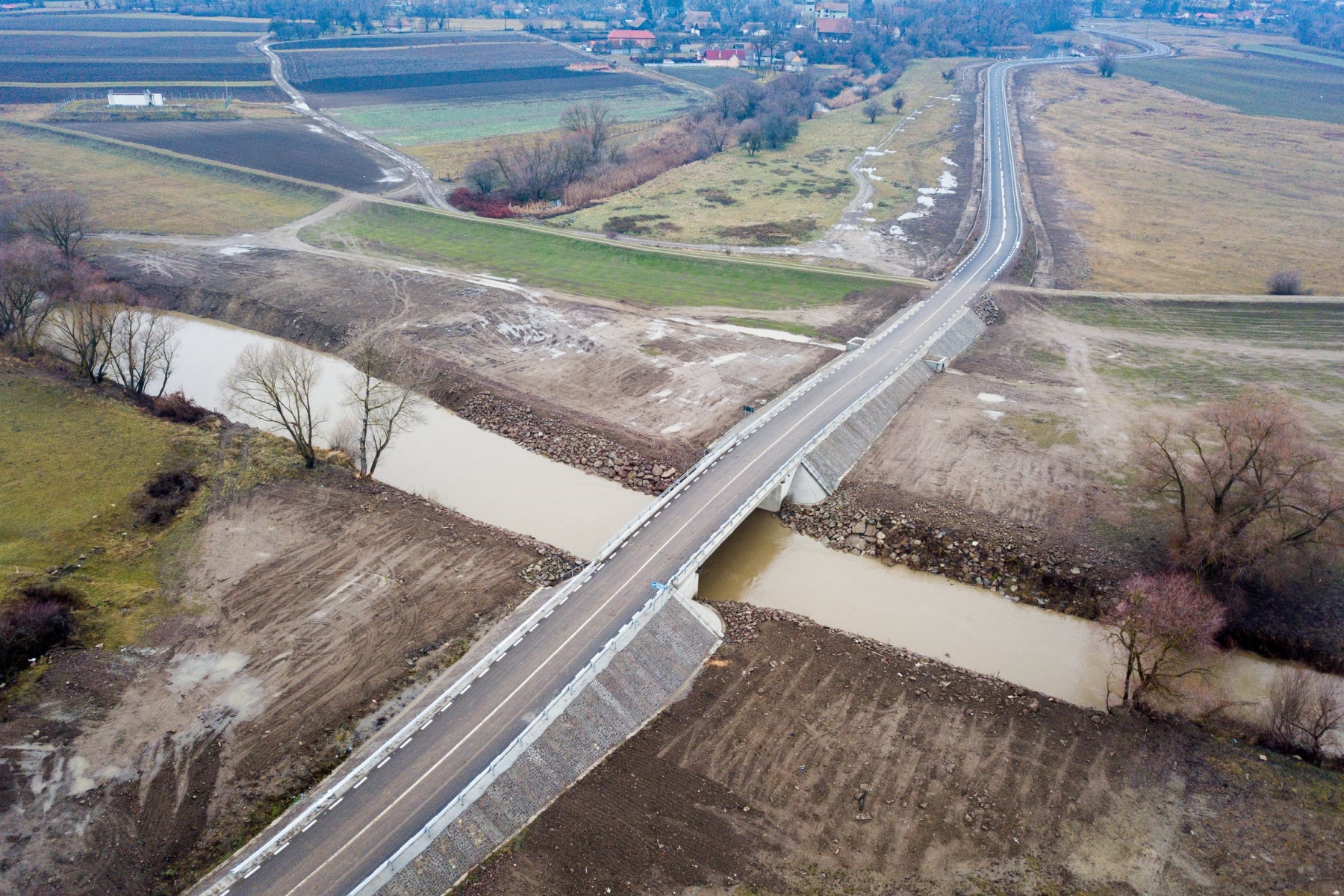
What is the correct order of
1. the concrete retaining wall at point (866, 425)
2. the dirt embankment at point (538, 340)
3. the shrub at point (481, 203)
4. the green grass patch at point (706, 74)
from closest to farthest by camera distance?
the concrete retaining wall at point (866, 425), the dirt embankment at point (538, 340), the shrub at point (481, 203), the green grass patch at point (706, 74)

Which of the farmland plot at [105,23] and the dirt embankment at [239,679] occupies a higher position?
the farmland plot at [105,23]

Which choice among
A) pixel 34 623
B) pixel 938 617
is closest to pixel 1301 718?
pixel 938 617

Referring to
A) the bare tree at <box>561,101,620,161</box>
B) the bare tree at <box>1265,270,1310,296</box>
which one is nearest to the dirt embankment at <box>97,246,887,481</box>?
the bare tree at <box>1265,270,1310,296</box>

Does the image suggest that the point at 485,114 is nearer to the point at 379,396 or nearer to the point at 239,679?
the point at 379,396

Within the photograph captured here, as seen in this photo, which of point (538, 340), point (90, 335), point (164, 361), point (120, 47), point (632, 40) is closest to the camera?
point (90, 335)

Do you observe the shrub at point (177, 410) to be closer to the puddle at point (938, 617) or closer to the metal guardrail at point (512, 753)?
the puddle at point (938, 617)

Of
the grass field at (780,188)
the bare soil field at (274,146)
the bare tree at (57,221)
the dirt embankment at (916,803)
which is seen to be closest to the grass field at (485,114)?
the bare soil field at (274,146)

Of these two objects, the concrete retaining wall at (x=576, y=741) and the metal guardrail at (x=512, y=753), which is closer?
the metal guardrail at (x=512, y=753)

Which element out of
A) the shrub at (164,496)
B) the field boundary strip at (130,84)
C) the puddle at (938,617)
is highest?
the field boundary strip at (130,84)
